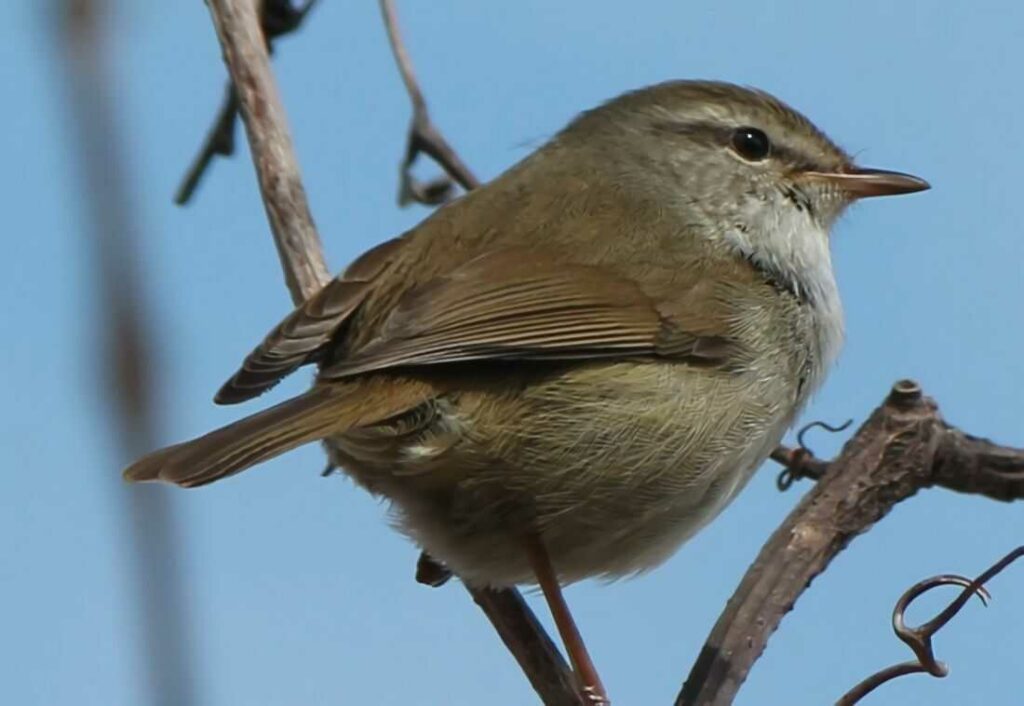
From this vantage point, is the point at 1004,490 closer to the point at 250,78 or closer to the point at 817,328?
the point at 817,328

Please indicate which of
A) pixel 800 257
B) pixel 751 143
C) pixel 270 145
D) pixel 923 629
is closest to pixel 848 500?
pixel 923 629

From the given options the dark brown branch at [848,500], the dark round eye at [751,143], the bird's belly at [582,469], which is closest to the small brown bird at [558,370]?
the bird's belly at [582,469]

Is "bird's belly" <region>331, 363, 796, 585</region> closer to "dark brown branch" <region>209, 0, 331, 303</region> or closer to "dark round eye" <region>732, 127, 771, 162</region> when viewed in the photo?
"dark brown branch" <region>209, 0, 331, 303</region>

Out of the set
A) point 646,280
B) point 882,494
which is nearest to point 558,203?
point 646,280

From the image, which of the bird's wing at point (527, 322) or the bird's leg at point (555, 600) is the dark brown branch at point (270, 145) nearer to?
the bird's wing at point (527, 322)

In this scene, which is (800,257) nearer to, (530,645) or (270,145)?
(530,645)

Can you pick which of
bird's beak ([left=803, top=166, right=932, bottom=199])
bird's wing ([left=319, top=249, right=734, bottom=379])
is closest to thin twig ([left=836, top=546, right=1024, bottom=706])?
bird's wing ([left=319, top=249, right=734, bottom=379])

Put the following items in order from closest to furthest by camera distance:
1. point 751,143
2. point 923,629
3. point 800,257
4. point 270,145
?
point 923,629, point 270,145, point 800,257, point 751,143
